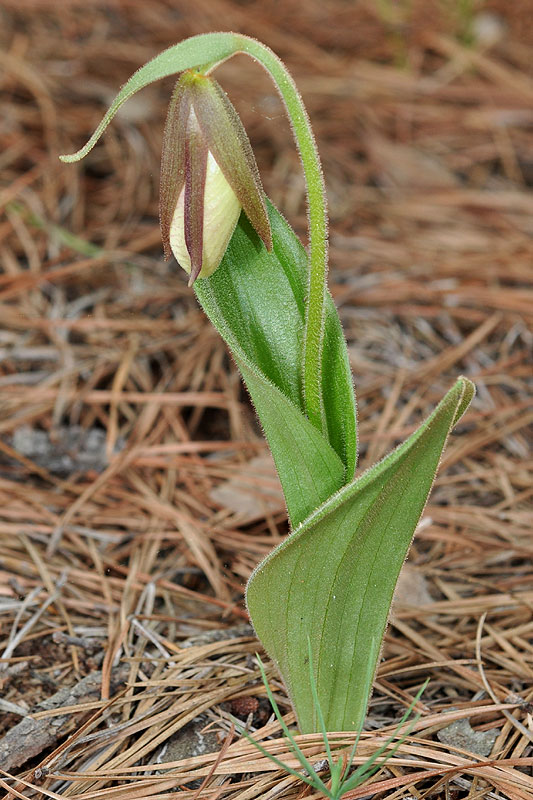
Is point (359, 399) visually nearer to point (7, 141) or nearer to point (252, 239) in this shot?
point (252, 239)

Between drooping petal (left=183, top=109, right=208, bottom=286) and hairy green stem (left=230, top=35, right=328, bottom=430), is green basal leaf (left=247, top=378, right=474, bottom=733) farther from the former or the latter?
drooping petal (left=183, top=109, right=208, bottom=286)

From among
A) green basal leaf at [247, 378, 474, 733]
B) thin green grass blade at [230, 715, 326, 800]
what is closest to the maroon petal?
green basal leaf at [247, 378, 474, 733]

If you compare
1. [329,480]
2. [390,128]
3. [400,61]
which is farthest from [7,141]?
[329,480]

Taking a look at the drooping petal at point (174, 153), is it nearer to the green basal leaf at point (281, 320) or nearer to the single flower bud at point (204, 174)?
the single flower bud at point (204, 174)

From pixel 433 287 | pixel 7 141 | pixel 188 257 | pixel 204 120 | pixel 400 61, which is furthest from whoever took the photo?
pixel 400 61

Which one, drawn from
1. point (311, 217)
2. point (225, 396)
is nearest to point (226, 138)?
point (311, 217)

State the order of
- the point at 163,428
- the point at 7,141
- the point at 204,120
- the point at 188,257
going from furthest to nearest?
the point at 7,141
the point at 163,428
the point at 188,257
the point at 204,120

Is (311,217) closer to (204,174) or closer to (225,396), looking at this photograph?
(204,174)

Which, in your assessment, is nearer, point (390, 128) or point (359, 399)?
point (359, 399)
